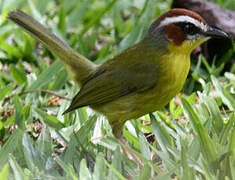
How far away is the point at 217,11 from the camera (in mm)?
5719

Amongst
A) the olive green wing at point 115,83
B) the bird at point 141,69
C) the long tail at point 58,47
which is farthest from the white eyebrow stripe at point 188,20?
the long tail at point 58,47

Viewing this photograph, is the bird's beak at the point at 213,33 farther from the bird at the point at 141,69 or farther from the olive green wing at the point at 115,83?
the olive green wing at the point at 115,83

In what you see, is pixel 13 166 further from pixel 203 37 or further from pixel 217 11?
pixel 217 11

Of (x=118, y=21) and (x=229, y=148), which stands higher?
(x=118, y=21)

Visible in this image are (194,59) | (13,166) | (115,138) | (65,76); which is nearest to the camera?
(13,166)

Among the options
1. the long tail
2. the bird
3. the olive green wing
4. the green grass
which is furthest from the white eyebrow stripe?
the long tail

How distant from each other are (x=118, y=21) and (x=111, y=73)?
7.00 feet

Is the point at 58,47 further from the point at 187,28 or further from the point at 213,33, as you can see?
the point at 213,33

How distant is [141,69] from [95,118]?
1.89 ft

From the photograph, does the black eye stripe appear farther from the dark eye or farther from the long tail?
the long tail

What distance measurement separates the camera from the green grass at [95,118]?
130 inches

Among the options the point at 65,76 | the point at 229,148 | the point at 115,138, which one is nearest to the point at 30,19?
the point at 65,76

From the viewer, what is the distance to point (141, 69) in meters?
4.12

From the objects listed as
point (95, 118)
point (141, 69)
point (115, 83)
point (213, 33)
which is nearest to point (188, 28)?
point (213, 33)
